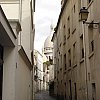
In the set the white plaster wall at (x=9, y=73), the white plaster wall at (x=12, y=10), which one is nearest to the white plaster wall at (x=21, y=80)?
the white plaster wall at (x=9, y=73)

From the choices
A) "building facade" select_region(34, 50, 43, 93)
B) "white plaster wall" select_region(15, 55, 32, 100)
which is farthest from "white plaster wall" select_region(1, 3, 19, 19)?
"building facade" select_region(34, 50, 43, 93)

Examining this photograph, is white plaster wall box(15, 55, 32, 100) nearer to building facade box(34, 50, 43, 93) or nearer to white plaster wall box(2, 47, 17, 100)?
white plaster wall box(2, 47, 17, 100)

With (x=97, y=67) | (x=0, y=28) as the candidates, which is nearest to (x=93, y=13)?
(x=97, y=67)

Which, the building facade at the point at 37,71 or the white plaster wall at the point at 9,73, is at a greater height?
the building facade at the point at 37,71

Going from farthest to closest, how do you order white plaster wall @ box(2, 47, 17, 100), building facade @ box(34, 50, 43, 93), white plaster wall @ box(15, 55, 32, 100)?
1. building facade @ box(34, 50, 43, 93)
2. white plaster wall @ box(15, 55, 32, 100)
3. white plaster wall @ box(2, 47, 17, 100)

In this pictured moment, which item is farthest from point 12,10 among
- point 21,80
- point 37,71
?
point 37,71

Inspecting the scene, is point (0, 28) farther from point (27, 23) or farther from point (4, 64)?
point (27, 23)

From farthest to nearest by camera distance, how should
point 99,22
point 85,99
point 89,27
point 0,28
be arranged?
point 85,99 → point 89,27 → point 99,22 → point 0,28

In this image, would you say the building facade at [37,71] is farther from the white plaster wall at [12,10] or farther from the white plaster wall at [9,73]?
the white plaster wall at [9,73]

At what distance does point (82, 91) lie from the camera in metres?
18.6

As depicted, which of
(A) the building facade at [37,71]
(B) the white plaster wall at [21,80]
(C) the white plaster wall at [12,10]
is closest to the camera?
(B) the white plaster wall at [21,80]

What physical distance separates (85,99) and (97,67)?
4.16m

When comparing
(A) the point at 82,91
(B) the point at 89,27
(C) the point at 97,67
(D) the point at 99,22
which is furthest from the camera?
Result: (A) the point at 82,91

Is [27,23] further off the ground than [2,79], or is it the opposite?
[27,23]
